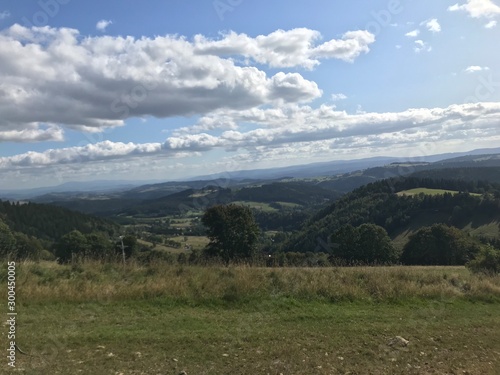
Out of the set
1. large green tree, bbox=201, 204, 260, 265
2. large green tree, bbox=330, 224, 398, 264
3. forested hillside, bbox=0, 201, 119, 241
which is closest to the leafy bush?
large green tree, bbox=201, 204, 260, 265

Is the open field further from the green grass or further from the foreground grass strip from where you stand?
the green grass

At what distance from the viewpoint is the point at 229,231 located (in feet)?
113

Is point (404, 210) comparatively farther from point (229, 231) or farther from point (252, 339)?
point (252, 339)

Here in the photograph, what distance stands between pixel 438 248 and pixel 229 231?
98.1ft

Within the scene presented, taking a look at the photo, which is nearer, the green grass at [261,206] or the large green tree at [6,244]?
the large green tree at [6,244]

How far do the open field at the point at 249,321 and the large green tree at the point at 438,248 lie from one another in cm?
3987

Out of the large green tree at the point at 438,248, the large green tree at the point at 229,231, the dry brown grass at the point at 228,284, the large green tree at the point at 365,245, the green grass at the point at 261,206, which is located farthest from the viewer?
the green grass at the point at 261,206

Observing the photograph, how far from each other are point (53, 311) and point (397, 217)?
11038 cm

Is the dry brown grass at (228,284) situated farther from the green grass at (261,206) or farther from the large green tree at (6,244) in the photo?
the green grass at (261,206)

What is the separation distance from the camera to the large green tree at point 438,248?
154 ft

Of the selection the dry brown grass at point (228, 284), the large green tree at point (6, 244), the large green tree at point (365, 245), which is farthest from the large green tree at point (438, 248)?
the large green tree at point (6, 244)

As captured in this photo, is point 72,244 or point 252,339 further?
point 72,244

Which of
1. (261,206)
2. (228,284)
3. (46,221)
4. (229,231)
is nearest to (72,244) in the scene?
(229,231)

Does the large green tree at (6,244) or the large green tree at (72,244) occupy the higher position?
the large green tree at (6,244)
